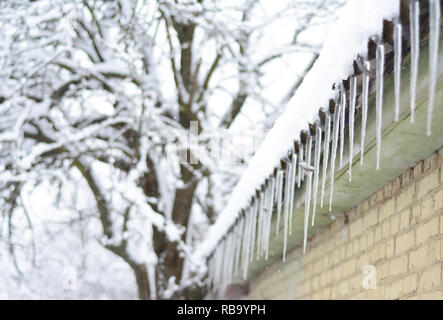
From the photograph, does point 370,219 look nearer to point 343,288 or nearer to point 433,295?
point 343,288

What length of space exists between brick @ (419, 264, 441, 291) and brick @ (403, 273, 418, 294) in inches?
2.2

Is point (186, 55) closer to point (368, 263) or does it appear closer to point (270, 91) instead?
point (270, 91)

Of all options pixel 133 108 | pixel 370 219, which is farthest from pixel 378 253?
pixel 133 108

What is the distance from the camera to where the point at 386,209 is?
256cm

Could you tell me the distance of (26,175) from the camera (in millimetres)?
5234

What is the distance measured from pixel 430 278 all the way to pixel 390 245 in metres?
0.42

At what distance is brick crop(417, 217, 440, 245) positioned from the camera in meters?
2.04

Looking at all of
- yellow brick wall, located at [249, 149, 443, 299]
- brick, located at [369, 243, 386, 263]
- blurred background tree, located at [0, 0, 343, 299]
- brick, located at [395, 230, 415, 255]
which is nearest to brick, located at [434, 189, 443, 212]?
yellow brick wall, located at [249, 149, 443, 299]

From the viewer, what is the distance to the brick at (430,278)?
199cm

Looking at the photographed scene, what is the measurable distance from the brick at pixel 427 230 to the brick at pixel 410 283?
0.15 metres

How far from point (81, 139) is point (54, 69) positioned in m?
0.95

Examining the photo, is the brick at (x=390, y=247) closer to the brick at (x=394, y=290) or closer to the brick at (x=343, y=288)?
the brick at (x=394, y=290)

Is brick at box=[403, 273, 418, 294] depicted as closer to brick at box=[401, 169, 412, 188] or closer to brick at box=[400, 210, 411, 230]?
brick at box=[400, 210, 411, 230]

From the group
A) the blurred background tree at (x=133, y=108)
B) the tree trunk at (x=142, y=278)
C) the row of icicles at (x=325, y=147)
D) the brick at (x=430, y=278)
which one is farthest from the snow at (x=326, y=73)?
the tree trunk at (x=142, y=278)
